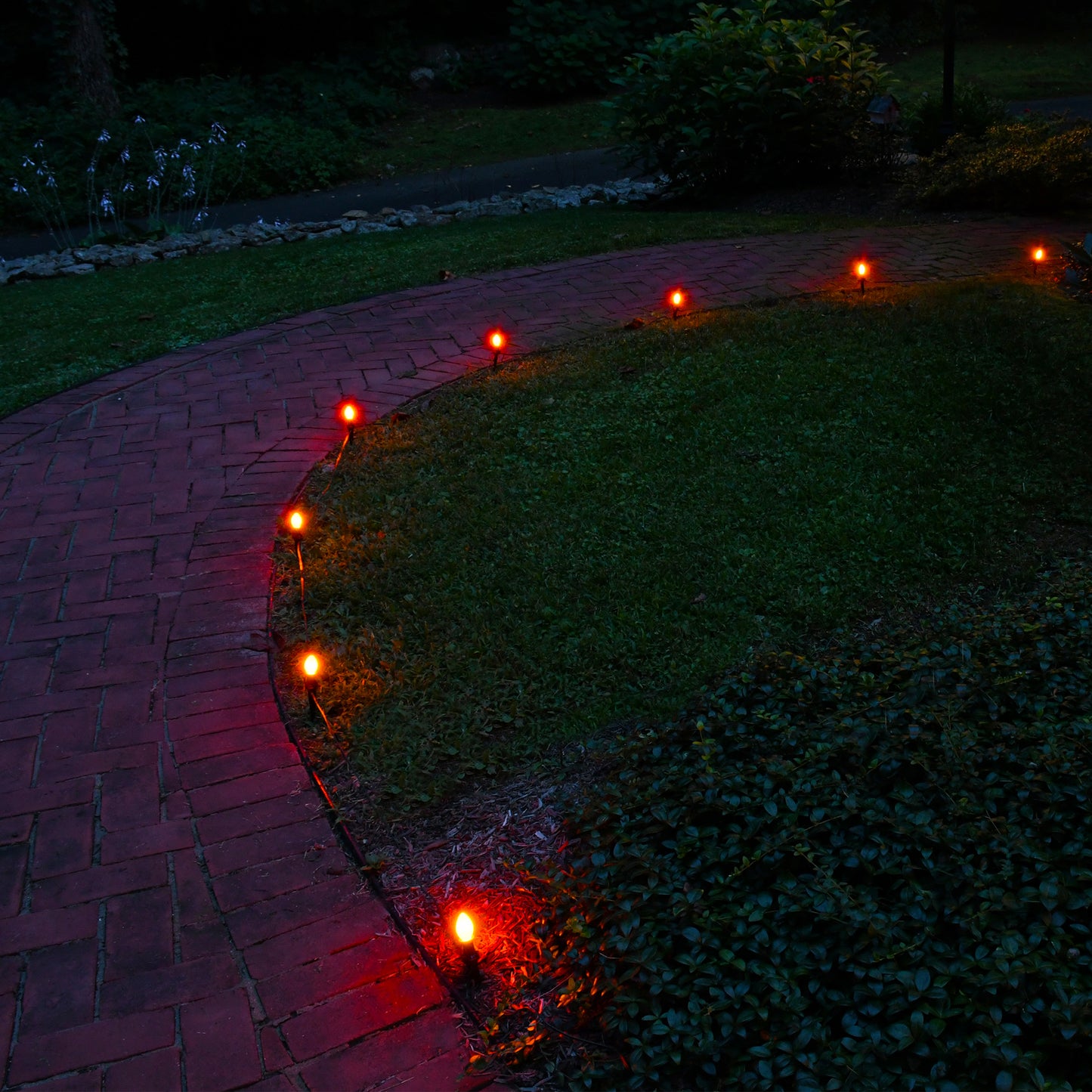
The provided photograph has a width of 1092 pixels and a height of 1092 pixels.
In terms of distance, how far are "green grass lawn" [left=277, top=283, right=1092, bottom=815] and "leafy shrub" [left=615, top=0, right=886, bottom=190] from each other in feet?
10.8

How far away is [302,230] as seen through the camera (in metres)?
9.65

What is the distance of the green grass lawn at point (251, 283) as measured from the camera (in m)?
6.26

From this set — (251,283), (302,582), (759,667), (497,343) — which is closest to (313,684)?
(302,582)

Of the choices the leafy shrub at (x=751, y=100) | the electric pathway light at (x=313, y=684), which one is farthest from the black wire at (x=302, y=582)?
the leafy shrub at (x=751, y=100)

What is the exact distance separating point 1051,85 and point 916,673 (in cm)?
1507

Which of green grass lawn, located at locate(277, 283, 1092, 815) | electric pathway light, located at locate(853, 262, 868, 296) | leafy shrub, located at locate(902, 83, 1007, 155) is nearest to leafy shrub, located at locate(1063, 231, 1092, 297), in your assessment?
green grass lawn, located at locate(277, 283, 1092, 815)

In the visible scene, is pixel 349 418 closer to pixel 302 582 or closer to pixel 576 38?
pixel 302 582

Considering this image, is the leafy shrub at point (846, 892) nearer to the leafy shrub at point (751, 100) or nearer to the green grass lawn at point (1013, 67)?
the leafy shrub at point (751, 100)

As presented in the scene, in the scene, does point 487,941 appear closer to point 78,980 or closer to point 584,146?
point 78,980

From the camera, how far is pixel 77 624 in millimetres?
3664

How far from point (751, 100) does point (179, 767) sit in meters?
7.28

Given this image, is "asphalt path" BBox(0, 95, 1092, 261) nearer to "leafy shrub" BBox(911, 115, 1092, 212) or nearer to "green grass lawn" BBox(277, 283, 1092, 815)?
"leafy shrub" BBox(911, 115, 1092, 212)

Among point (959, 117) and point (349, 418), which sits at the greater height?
point (959, 117)

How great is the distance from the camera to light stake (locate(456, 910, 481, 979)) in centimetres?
224
